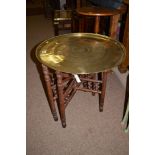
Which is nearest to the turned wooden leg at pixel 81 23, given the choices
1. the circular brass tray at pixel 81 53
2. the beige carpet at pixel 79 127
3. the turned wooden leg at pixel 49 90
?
the beige carpet at pixel 79 127

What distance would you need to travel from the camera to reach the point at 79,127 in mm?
1544

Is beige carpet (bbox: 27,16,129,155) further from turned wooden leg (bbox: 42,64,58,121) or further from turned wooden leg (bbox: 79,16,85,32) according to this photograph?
turned wooden leg (bbox: 79,16,85,32)

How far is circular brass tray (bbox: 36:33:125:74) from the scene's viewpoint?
1202 mm

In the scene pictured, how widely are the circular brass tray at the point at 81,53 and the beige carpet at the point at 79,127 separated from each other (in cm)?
56

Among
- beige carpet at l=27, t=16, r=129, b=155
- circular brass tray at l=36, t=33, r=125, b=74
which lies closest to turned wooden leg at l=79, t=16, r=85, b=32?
beige carpet at l=27, t=16, r=129, b=155

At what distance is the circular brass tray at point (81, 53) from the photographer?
47.3 inches

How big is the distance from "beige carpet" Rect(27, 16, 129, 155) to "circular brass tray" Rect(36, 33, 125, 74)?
22.1 inches

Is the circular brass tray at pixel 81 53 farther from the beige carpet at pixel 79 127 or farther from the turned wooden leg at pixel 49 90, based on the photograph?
the beige carpet at pixel 79 127

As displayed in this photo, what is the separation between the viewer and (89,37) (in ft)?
4.95
